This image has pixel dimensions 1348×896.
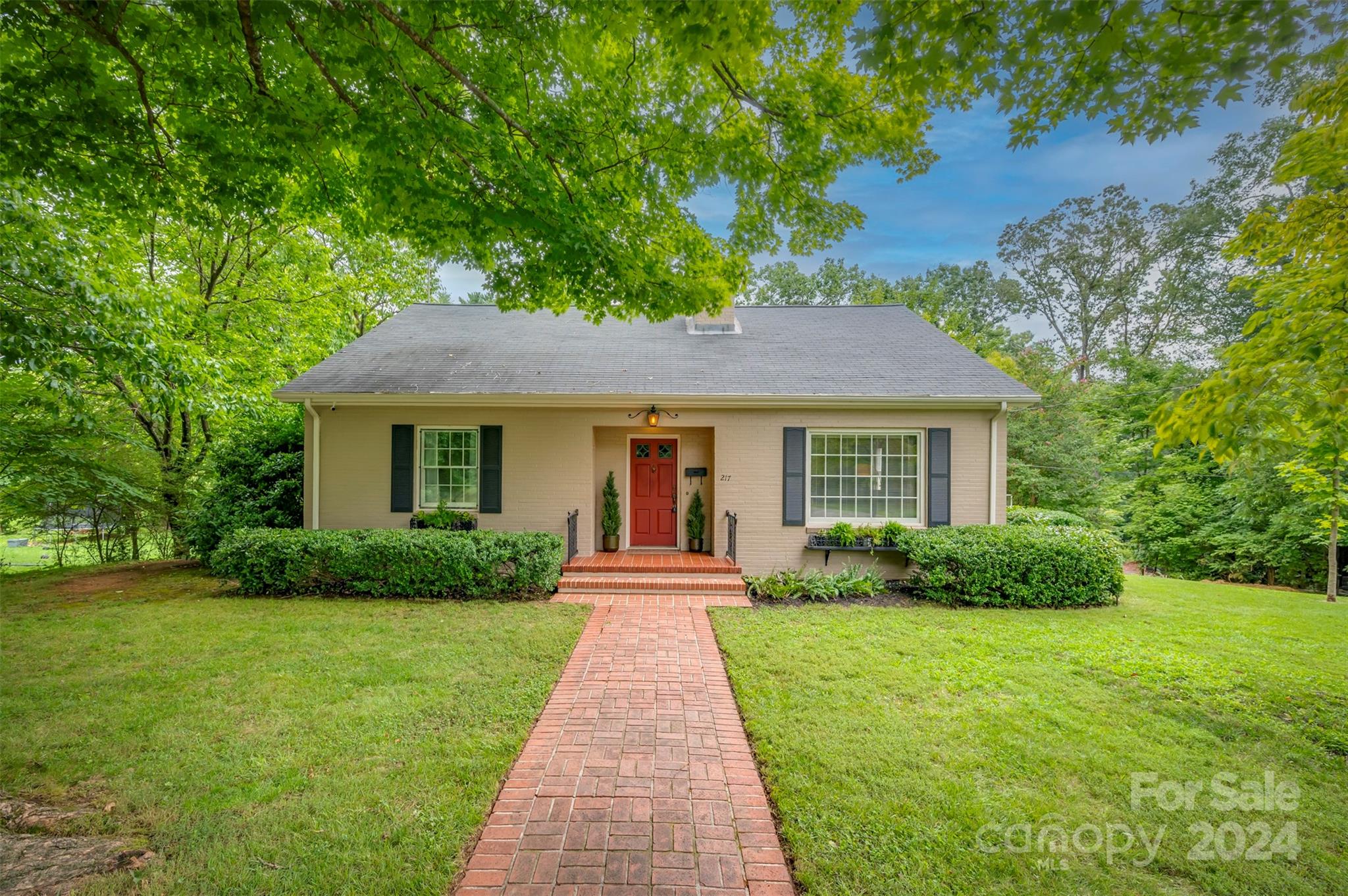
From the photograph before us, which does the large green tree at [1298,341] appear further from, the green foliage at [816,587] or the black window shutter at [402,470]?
the black window shutter at [402,470]

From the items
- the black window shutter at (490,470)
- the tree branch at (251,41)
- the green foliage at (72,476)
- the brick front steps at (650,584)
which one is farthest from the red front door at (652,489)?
the green foliage at (72,476)

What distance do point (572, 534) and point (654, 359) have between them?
3444mm

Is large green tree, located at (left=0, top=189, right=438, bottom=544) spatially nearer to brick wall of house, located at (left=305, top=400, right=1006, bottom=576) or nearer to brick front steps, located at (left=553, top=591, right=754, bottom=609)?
brick wall of house, located at (left=305, top=400, right=1006, bottom=576)

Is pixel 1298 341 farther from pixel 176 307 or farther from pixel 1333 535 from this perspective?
pixel 176 307

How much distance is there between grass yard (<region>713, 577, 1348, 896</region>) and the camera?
237cm

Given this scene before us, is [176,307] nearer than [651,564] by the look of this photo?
Yes

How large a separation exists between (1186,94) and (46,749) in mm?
7456

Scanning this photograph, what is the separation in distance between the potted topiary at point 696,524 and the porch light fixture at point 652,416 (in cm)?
161

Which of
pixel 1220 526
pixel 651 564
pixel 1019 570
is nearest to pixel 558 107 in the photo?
pixel 651 564

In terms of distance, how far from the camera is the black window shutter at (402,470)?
8570 mm

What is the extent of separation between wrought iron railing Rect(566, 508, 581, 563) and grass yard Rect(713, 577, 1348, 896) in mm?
3116

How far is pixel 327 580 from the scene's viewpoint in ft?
23.8

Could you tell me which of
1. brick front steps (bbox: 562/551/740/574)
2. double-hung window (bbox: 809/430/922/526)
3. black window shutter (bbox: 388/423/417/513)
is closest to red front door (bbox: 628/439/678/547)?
brick front steps (bbox: 562/551/740/574)

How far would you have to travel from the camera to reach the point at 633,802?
279 centimetres
